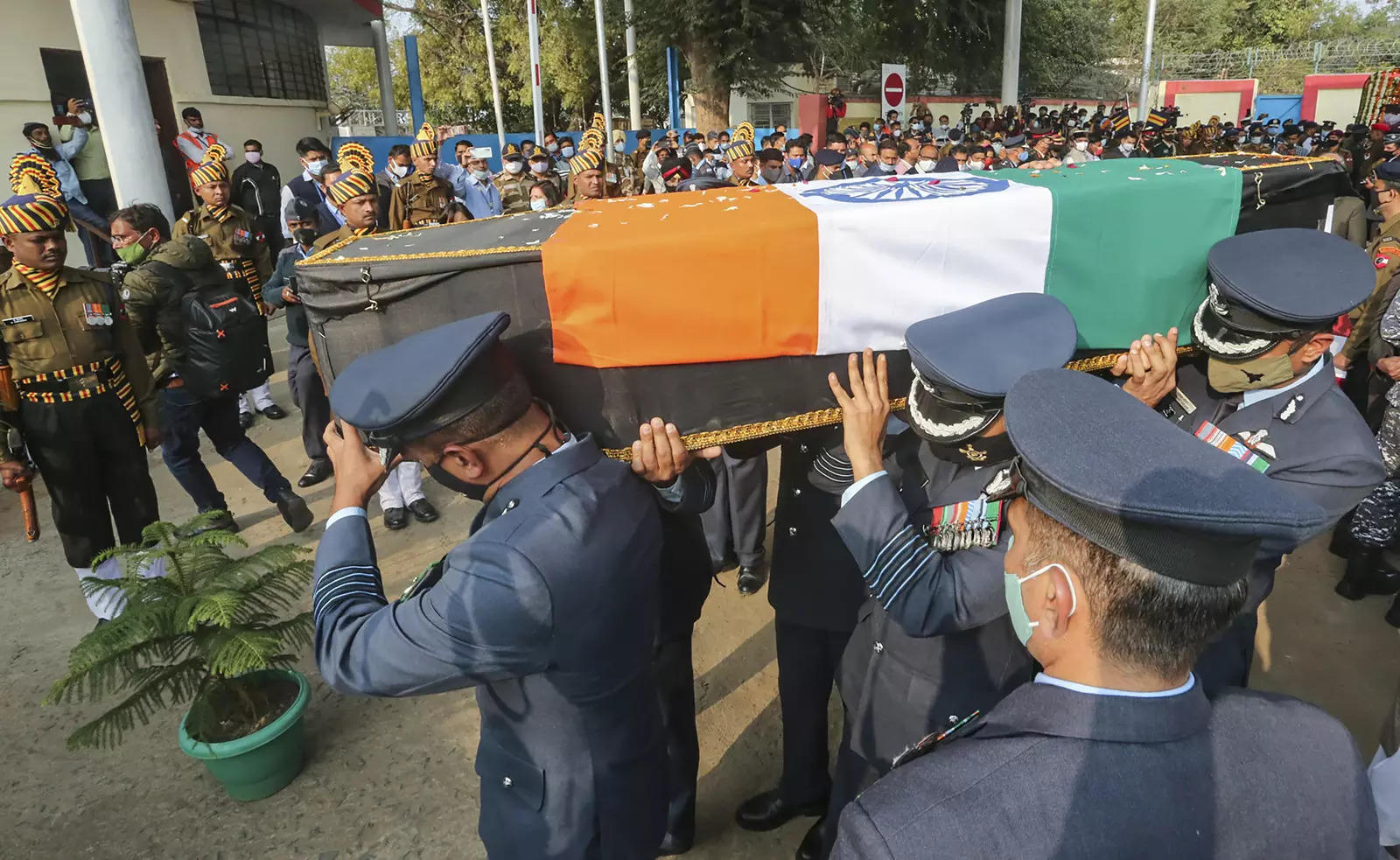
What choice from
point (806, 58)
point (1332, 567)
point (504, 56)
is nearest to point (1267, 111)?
point (806, 58)

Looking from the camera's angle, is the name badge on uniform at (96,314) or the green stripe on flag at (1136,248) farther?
the name badge on uniform at (96,314)

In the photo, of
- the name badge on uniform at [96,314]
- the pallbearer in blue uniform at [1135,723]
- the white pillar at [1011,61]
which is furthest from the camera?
the white pillar at [1011,61]

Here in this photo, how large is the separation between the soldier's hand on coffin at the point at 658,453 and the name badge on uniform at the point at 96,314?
2.68m

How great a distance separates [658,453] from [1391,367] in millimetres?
3430

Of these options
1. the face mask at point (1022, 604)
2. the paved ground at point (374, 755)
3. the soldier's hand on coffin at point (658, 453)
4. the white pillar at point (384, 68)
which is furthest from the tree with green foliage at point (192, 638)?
the white pillar at point (384, 68)

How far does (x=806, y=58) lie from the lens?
17875 mm

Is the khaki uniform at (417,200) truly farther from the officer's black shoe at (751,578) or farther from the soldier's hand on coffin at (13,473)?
the officer's black shoe at (751,578)

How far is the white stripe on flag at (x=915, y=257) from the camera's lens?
6.26 feet

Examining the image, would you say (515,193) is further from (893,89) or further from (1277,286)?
(1277,286)

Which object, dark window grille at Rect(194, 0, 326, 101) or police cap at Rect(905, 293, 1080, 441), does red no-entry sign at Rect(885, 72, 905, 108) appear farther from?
police cap at Rect(905, 293, 1080, 441)

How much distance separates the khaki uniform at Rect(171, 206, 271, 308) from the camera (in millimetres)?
5141

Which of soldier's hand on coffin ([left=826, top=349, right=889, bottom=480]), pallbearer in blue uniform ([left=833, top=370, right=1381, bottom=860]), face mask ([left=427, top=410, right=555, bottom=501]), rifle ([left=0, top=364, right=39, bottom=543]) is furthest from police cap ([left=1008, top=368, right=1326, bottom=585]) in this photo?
rifle ([left=0, top=364, right=39, bottom=543])

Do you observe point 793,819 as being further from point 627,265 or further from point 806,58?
point 806,58

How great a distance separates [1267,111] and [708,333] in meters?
29.3
